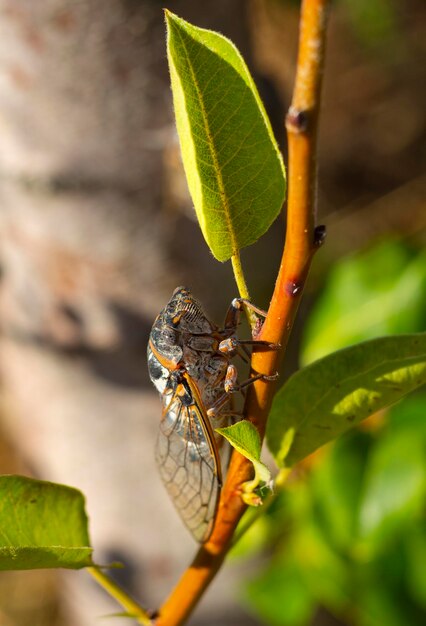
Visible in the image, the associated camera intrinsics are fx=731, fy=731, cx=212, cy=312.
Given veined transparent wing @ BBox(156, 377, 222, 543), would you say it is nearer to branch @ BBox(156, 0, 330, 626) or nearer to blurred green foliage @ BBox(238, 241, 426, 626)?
branch @ BBox(156, 0, 330, 626)

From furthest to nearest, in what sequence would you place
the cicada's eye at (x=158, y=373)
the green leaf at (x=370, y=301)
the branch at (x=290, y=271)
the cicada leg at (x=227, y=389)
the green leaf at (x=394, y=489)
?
the green leaf at (x=370, y=301) → the green leaf at (x=394, y=489) → the cicada's eye at (x=158, y=373) → the cicada leg at (x=227, y=389) → the branch at (x=290, y=271)

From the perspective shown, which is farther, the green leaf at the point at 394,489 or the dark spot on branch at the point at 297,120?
the green leaf at the point at 394,489

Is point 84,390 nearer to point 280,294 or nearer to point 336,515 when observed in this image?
point 336,515

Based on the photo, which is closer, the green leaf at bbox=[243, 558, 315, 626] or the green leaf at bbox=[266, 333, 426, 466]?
the green leaf at bbox=[266, 333, 426, 466]

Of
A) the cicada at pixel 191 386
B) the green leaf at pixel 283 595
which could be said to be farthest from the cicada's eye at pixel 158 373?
the green leaf at pixel 283 595

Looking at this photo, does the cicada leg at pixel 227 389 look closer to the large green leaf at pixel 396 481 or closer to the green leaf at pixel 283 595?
the large green leaf at pixel 396 481

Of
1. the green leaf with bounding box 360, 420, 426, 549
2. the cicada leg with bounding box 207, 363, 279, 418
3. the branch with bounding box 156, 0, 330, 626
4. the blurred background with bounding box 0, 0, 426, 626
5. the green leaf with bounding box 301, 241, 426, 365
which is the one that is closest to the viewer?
the branch with bounding box 156, 0, 330, 626

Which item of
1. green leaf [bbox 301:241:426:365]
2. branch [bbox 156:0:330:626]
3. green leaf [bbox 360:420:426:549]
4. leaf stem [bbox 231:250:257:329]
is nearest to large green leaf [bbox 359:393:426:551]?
green leaf [bbox 360:420:426:549]

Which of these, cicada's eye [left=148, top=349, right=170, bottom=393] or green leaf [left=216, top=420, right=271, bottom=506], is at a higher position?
cicada's eye [left=148, top=349, right=170, bottom=393]
